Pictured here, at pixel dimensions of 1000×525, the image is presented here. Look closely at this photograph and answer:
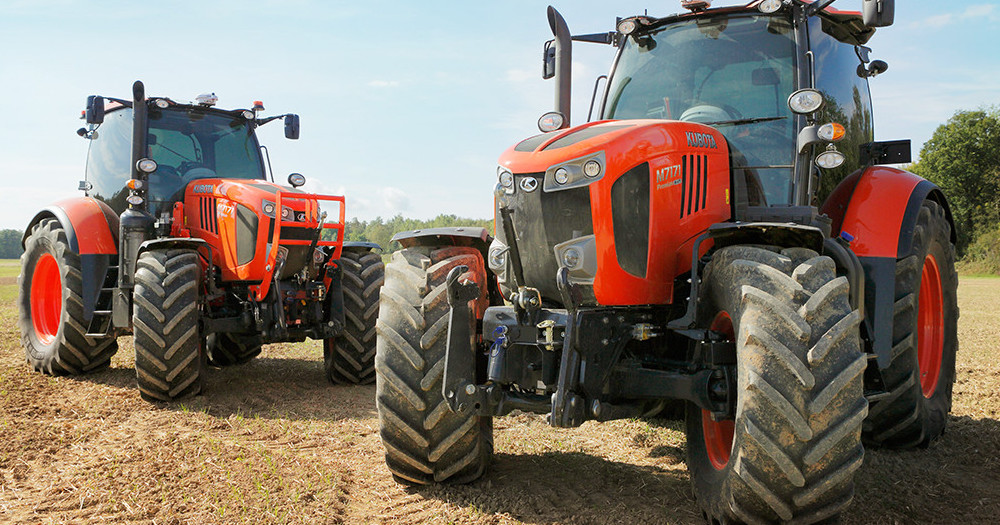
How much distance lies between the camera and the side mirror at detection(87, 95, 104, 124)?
23.9ft

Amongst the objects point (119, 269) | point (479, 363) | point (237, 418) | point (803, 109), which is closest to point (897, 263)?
point (803, 109)

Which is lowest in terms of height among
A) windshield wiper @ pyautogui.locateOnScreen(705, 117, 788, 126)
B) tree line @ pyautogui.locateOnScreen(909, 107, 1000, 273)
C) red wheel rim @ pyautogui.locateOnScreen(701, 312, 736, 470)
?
red wheel rim @ pyautogui.locateOnScreen(701, 312, 736, 470)

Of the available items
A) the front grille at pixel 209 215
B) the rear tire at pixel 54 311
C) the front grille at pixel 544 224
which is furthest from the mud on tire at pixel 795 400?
the rear tire at pixel 54 311

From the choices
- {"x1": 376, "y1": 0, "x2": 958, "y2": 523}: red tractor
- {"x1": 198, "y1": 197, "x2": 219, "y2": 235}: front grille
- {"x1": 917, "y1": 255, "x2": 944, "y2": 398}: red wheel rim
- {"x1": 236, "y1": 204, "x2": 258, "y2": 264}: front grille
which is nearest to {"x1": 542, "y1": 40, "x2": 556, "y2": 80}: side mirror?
{"x1": 376, "y1": 0, "x2": 958, "y2": 523}: red tractor

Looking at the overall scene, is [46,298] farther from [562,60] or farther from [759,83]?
[759,83]

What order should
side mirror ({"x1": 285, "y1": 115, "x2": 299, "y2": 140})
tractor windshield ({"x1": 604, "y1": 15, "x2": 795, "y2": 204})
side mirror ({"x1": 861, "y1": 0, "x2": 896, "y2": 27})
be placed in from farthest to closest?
side mirror ({"x1": 285, "y1": 115, "x2": 299, "y2": 140}) < tractor windshield ({"x1": 604, "y1": 15, "x2": 795, "y2": 204}) < side mirror ({"x1": 861, "y1": 0, "x2": 896, "y2": 27})

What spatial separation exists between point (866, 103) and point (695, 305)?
3119 mm

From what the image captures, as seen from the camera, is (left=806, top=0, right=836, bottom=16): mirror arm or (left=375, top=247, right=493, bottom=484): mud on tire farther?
(left=806, top=0, right=836, bottom=16): mirror arm

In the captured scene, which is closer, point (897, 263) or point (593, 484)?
point (593, 484)

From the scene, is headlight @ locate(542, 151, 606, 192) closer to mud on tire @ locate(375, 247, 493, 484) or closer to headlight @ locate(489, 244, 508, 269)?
headlight @ locate(489, 244, 508, 269)

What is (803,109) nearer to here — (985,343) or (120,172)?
(120,172)

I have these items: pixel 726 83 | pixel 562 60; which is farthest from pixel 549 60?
pixel 726 83

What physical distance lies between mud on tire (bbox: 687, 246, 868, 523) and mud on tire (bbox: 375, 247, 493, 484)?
55.7 inches

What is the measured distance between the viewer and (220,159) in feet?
27.5
